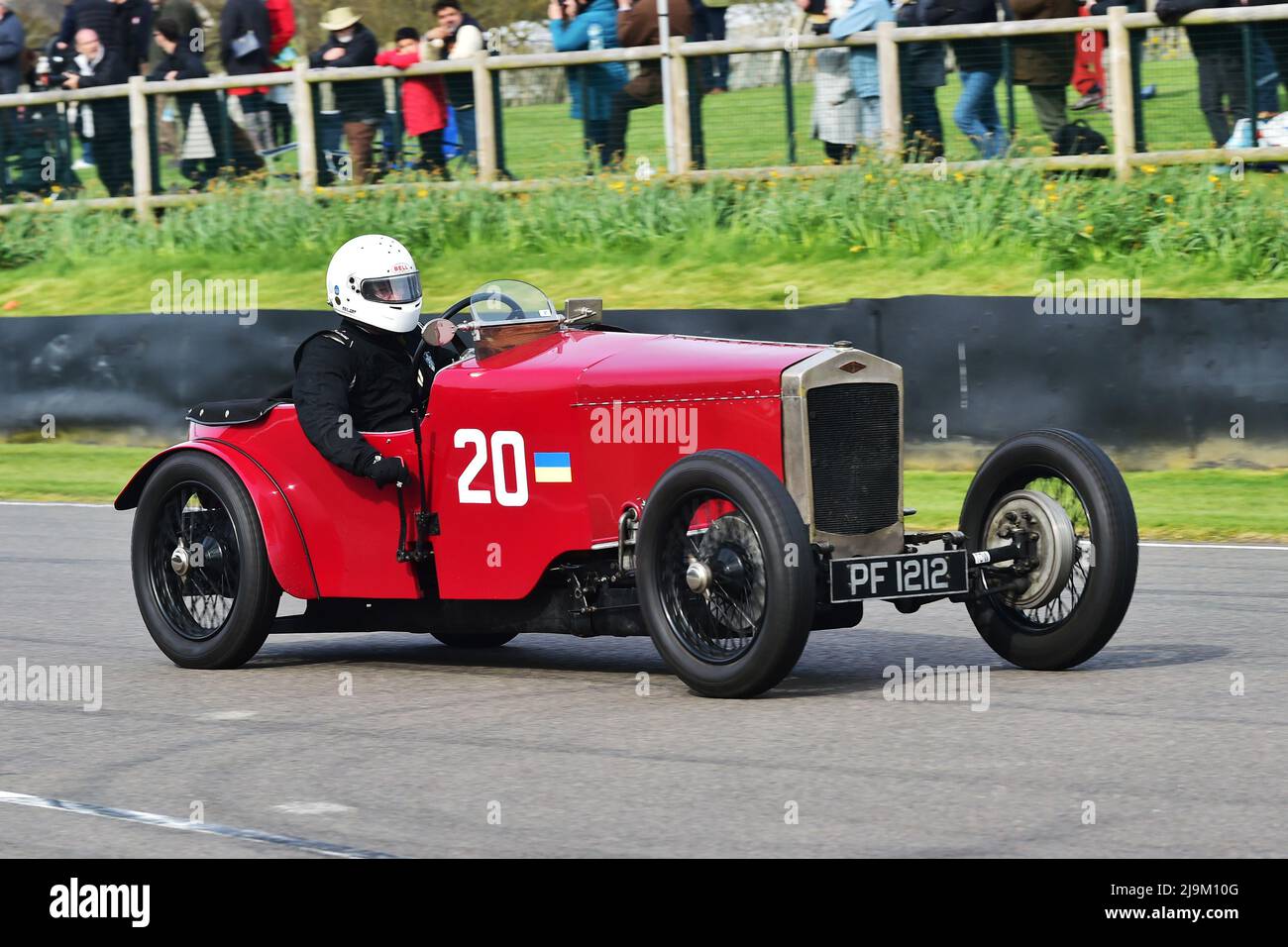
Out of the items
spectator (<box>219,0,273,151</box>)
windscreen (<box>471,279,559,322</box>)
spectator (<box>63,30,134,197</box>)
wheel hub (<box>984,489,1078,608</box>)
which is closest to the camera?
wheel hub (<box>984,489,1078,608</box>)

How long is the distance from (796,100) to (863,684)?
1063 cm

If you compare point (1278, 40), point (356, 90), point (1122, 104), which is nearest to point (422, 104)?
point (356, 90)

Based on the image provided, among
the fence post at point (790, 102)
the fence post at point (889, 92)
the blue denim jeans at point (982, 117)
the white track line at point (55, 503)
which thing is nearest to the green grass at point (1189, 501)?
the white track line at point (55, 503)

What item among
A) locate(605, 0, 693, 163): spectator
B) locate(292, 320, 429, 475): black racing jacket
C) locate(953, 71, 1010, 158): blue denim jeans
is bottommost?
locate(292, 320, 429, 475): black racing jacket

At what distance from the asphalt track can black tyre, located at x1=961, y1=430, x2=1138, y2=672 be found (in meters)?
0.15

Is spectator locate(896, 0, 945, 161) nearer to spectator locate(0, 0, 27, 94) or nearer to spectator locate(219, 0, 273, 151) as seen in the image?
spectator locate(219, 0, 273, 151)

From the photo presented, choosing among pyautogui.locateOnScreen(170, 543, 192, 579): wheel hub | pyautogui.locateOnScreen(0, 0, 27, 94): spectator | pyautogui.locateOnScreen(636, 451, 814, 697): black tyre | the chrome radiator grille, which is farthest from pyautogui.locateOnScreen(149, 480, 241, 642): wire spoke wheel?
pyautogui.locateOnScreen(0, 0, 27, 94): spectator

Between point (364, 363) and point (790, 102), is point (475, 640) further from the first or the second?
point (790, 102)

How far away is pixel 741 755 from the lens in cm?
608

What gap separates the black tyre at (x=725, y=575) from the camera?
6.50 meters

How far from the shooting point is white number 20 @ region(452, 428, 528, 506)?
7.46 m

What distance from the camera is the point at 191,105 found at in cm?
2019

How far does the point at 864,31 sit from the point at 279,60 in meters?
6.41
